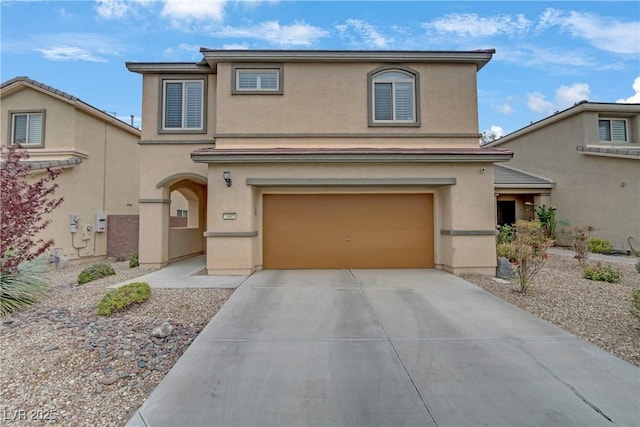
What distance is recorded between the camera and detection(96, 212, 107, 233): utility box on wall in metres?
13.7

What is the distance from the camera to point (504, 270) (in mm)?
9039

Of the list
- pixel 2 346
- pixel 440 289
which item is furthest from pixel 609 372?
pixel 2 346

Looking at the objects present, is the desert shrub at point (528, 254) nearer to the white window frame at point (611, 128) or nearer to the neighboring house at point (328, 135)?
the neighboring house at point (328, 135)

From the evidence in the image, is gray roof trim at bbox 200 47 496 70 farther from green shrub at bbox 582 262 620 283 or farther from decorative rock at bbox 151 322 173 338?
decorative rock at bbox 151 322 173 338

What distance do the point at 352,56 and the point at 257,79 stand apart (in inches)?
126

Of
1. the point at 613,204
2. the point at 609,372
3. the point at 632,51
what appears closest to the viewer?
the point at 609,372

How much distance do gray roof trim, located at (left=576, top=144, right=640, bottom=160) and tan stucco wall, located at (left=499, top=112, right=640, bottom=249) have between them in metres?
0.29

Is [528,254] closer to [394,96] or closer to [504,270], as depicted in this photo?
[504,270]

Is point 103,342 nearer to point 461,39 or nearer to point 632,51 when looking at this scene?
point 461,39

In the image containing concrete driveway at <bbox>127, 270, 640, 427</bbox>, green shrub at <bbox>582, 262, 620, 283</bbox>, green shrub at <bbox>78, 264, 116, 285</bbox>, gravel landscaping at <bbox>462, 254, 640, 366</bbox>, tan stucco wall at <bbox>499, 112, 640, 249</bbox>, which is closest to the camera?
concrete driveway at <bbox>127, 270, 640, 427</bbox>

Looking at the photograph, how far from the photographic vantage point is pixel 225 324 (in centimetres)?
536

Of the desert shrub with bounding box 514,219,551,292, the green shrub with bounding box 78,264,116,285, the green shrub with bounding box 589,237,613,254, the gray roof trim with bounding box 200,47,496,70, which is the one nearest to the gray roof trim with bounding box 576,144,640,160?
the green shrub with bounding box 589,237,613,254

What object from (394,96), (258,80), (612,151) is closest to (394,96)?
(394,96)

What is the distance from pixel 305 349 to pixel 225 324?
5.40 ft
